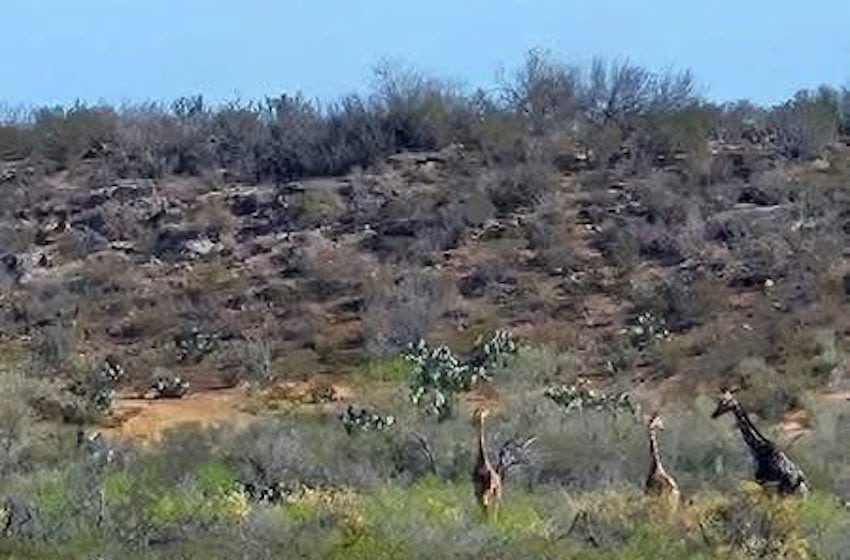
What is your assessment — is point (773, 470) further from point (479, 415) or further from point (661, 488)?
point (479, 415)

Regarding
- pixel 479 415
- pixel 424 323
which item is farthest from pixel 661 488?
pixel 424 323

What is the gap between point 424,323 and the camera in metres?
35.5

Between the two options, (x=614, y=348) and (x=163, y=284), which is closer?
(x=614, y=348)

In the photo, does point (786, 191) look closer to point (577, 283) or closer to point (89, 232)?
point (577, 283)

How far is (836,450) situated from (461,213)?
1903cm

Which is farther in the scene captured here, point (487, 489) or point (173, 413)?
point (173, 413)

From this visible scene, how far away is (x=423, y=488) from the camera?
18.7 m

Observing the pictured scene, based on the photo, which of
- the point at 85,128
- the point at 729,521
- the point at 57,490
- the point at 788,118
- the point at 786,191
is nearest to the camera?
the point at 729,521

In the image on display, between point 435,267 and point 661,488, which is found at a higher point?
point 435,267

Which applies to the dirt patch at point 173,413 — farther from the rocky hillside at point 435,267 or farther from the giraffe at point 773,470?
the giraffe at point 773,470


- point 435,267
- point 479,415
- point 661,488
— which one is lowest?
point 661,488

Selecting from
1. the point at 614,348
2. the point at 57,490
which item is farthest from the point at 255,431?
the point at 614,348

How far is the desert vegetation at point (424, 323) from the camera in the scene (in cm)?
1623

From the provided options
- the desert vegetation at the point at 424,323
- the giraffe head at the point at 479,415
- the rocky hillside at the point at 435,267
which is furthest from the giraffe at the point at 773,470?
the rocky hillside at the point at 435,267
